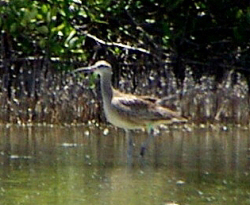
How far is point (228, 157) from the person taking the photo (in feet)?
43.1

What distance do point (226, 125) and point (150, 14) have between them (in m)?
2.87

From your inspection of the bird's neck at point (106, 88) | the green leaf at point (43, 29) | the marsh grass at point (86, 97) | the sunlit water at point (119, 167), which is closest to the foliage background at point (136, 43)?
the marsh grass at point (86, 97)

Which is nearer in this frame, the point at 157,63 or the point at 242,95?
the point at 242,95

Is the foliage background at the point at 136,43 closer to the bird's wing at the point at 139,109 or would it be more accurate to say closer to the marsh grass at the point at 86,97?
the marsh grass at the point at 86,97

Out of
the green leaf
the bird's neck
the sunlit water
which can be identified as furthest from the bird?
the green leaf

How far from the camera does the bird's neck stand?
14509 mm

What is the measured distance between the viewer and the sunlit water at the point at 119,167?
1034cm

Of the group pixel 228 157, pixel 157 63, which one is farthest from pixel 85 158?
pixel 157 63

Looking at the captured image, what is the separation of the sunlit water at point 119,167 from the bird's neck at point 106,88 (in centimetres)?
63

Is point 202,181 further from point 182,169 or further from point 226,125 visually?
point 226,125

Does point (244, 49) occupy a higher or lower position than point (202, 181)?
higher

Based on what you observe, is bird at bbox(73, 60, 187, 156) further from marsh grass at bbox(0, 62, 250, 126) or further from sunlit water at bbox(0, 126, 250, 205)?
marsh grass at bbox(0, 62, 250, 126)

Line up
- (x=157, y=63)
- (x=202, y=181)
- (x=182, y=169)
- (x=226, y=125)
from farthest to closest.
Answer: (x=157, y=63), (x=226, y=125), (x=182, y=169), (x=202, y=181)

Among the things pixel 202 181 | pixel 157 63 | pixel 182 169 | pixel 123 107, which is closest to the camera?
pixel 202 181
